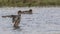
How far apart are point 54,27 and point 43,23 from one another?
0.67m

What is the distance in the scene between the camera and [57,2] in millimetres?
11648

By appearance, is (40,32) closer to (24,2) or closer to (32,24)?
(32,24)

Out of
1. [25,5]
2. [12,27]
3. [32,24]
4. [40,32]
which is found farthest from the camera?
[25,5]

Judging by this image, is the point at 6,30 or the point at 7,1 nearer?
the point at 6,30

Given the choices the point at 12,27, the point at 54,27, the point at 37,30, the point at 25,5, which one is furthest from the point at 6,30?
the point at 25,5

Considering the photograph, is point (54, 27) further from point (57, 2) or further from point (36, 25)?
point (57, 2)

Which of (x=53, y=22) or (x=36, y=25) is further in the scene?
(x=53, y=22)

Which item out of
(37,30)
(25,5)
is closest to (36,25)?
(37,30)

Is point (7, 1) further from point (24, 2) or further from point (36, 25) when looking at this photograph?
point (36, 25)

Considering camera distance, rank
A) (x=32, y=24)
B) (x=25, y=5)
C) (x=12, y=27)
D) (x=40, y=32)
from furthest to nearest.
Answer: (x=25, y=5)
(x=32, y=24)
(x=12, y=27)
(x=40, y=32)

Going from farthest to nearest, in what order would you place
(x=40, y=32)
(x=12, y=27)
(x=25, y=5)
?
(x=25, y=5)
(x=12, y=27)
(x=40, y=32)

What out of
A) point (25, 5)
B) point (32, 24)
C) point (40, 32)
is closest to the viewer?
point (40, 32)

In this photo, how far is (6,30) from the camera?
6.09 meters

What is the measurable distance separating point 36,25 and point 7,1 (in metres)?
5.54
